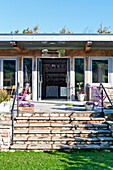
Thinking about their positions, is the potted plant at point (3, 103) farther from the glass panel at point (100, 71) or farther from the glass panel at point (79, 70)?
the glass panel at point (100, 71)

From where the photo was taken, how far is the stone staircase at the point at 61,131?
488 centimetres

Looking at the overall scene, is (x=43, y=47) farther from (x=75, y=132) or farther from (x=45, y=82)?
(x=75, y=132)

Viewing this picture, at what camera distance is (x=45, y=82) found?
45.7ft

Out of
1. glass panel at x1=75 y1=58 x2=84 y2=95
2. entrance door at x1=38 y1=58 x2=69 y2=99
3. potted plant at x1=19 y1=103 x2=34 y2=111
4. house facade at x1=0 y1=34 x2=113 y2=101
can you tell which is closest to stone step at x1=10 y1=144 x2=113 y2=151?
potted plant at x1=19 y1=103 x2=34 y2=111

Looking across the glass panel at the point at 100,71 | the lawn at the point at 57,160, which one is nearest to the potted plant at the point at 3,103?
the lawn at the point at 57,160

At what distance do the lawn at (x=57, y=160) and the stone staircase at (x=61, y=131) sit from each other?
0.88 ft

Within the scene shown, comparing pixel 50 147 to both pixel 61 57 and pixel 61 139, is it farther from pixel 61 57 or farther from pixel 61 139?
pixel 61 57

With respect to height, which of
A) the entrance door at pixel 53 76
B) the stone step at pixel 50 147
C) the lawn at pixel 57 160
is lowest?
the lawn at pixel 57 160

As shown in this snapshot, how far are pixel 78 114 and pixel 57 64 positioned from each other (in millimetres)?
7995

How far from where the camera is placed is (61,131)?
5340 millimetres

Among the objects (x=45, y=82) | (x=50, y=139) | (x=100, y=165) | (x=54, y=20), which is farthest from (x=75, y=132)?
(x=54, y=20)

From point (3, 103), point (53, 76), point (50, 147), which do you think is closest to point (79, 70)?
point (53, 76)

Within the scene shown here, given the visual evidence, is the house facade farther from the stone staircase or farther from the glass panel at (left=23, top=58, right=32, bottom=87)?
the stone staircase

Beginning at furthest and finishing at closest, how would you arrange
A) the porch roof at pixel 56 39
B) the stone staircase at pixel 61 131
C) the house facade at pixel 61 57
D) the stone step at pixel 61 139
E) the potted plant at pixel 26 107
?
the house facade at pixel 61 57 < the porch roof at pixel 56 39 < the potted plant at pixel 26 107 < the stone step at pixel 61 139 < the stone staircase at pixel 61 131
